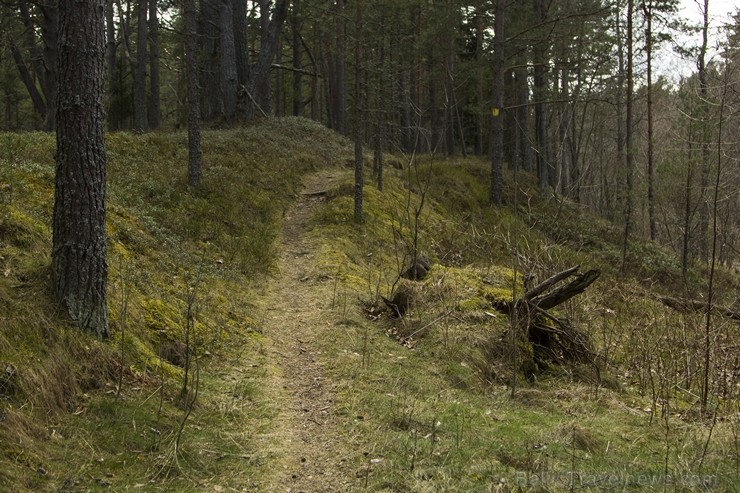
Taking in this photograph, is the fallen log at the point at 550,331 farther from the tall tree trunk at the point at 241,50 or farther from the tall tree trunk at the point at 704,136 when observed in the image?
the tall tree trunk at the point at 241,50

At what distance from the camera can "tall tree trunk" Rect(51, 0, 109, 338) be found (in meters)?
5.16

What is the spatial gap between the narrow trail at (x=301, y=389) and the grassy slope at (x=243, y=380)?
0.17 metres

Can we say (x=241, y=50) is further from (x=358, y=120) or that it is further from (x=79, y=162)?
(x=79, y=162)

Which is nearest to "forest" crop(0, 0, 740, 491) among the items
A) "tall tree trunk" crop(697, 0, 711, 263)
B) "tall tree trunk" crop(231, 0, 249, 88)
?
"tall tree trunk" crop(697, 0, 711, 263)

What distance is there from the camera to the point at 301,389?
21.0ft

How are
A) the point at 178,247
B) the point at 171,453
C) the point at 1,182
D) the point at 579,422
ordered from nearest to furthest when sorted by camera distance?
the point at 171,453 → the point at 579,422 → the point at 1,182 → the point at 178,247

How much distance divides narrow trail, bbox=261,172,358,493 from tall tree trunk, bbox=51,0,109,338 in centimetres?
212

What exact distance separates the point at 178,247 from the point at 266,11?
21.7m

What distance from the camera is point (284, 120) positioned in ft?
82.9

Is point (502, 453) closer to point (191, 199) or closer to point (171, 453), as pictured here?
point (171, 453)

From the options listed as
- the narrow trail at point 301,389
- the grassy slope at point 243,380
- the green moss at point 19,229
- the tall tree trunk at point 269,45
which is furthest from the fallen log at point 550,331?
the tall tree trunk at point 269,45

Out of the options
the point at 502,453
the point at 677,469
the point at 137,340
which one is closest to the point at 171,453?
the point at 137,340

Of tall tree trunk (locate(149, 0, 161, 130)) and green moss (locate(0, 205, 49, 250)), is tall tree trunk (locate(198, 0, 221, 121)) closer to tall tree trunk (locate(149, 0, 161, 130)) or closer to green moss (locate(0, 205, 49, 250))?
tall tree trunk (locate(149, 0, 161, 130))

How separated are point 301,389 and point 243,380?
676 mm
